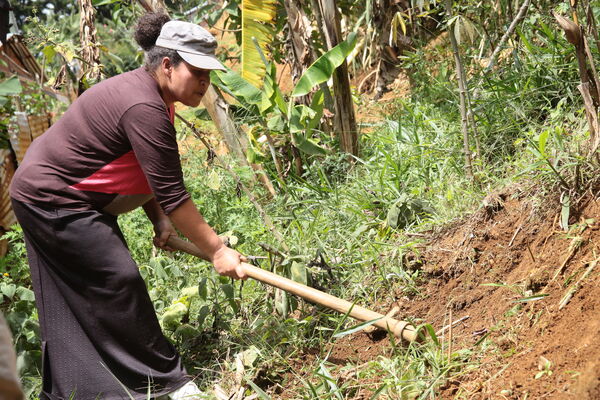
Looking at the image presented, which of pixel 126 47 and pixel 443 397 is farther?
pixel 126 47

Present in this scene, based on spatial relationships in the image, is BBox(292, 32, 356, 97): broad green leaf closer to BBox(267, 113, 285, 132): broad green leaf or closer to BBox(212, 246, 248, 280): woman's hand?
BBox(267, 113, 285, 132): broad green leaf

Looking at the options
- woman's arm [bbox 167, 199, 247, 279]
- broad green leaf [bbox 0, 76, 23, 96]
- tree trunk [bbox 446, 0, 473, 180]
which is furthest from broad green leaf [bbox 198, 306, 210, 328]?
broad green leaf [bbox 0, 76, 23, 96]

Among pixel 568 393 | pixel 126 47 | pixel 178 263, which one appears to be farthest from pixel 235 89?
pixel 126 47

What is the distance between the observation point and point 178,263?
446 centimetres

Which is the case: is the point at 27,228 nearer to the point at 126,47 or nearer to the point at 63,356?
the point at 63,356

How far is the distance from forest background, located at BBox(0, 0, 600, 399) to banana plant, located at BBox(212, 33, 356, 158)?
0.01 metres

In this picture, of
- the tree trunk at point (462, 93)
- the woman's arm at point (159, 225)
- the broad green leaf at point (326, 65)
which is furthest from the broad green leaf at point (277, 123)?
the woman's arm at point (159, 225)

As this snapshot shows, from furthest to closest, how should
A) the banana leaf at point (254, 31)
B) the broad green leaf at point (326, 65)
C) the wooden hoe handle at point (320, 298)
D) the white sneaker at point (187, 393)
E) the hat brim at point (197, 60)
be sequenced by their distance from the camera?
the banana leaf at point (254, 31) < the broad green leaf at point (326, 65) < the white sneaker at point (187, 393) < the wooden hoe handle at point (320, 298) < the hat brim at point (197, 60)

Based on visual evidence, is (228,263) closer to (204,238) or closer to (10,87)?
(204,238)

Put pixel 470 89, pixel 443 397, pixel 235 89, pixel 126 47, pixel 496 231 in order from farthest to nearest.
A: pixel 126 47
pixel 235 89
pixel 470 89
pixel 496 231
pixel 443 397

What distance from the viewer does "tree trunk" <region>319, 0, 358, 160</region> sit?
16.3 ft

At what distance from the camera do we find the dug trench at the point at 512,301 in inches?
96.3

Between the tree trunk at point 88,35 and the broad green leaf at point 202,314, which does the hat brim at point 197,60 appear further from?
the tree trunk at point 88,35

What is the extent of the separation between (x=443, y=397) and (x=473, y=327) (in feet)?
1.45
